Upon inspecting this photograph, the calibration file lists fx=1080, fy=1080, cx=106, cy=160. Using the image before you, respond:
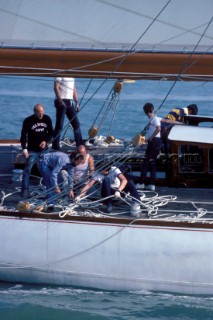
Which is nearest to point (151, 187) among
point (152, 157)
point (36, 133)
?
point (152, 157)

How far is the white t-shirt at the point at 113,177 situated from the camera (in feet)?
53.9

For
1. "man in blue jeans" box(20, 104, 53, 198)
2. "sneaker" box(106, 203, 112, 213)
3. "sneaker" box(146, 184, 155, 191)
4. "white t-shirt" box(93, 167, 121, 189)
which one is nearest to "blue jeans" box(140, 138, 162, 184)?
"sneaker" box(146, 184, 155, 191)

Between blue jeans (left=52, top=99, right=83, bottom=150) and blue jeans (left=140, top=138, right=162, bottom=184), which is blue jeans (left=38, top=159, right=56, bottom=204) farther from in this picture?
blue jeans (left=52, top=99, right=83, bottom=150)

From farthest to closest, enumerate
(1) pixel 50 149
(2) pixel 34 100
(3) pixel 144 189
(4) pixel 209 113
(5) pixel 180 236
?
(2) pixel 34 100
(4) pixel 209 113
(1) pixel 50 149
(3) pixel 144 189
(5) pixel 180 236

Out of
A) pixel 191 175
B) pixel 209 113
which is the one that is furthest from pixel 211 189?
pixel 209 113

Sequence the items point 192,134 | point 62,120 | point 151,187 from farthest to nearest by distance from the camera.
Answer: point 62,120 → point 151,187 → point 192,134

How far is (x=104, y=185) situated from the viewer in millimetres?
16344

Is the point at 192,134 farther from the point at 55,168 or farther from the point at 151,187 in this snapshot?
the point at 55,168

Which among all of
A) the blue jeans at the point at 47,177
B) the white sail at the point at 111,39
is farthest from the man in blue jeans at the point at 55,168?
the white sail at the point at 111,39

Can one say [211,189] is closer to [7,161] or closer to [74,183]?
[74,183]

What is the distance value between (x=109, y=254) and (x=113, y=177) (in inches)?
51.3

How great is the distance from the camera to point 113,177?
16531mm

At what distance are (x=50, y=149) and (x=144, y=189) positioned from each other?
211 centimetres

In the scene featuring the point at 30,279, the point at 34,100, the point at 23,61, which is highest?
the point at 34,100
